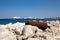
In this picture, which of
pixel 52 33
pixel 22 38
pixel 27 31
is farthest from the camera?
pixel 52 33

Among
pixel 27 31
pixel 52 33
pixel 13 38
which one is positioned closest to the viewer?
pixel 13 38

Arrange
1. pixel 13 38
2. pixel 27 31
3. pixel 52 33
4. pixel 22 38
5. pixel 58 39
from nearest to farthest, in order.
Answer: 1. pixel 58 39
2. pixel 13 38
3. pixel 22 38
4. pixel 27 31
5. pixel 52 33

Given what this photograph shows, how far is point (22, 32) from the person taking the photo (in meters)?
10.6

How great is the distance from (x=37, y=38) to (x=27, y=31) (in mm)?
1225

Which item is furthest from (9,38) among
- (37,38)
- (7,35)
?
(37,38)

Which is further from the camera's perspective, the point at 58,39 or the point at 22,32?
the point at 22,32

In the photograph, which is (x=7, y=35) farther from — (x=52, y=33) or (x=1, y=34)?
(x=52, y=33)

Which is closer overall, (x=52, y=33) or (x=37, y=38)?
(x=37, y=38)

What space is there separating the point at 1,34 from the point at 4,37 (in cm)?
32

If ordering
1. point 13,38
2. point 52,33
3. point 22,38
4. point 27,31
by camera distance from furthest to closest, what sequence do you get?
1. point 52,33
2. point 27,31
3. point 22,38
4. point 13,38

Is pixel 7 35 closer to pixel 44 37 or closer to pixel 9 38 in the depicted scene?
pixel 9 38

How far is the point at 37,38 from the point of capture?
9266 mm

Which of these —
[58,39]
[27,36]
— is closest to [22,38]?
[27,36]

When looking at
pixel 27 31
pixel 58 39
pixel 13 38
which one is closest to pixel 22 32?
pixel 27 31
